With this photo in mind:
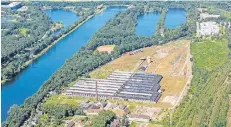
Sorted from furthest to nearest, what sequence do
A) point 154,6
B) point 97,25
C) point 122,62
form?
point 154,6 → point 97,25 → point 122,62

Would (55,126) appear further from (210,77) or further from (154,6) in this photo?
(154,6)

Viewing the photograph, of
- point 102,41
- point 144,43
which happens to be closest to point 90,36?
point 102,41

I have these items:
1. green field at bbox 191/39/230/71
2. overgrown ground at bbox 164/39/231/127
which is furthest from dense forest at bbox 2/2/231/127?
green field at bbox 191/39/230/71

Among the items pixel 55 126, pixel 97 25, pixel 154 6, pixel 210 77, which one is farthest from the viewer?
pixel 154 6

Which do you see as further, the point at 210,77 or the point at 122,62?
the point at 122,62

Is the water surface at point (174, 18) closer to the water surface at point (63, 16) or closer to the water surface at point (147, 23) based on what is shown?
the water surface at point (147, 23)

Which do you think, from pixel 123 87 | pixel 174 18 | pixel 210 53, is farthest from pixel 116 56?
pixel 174 18

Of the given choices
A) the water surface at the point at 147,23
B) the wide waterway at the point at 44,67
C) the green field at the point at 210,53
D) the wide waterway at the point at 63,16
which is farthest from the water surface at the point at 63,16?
the green field at the point at 210,53
